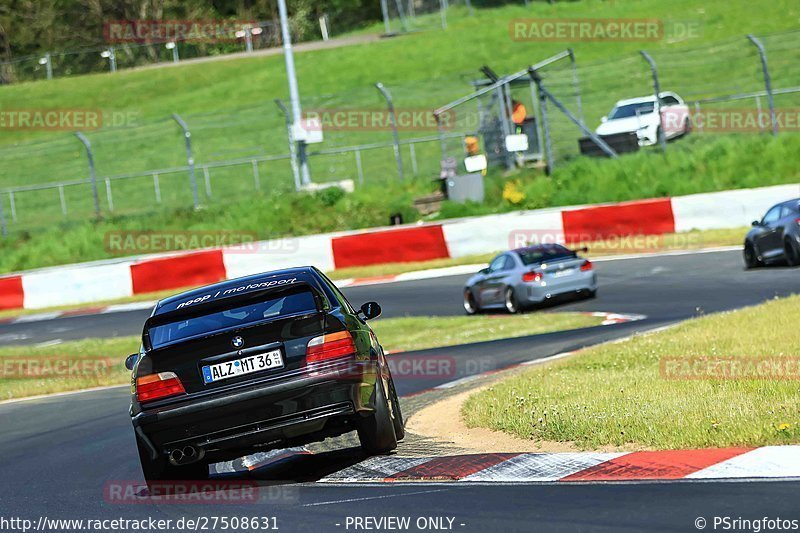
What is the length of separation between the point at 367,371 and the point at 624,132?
24.6m

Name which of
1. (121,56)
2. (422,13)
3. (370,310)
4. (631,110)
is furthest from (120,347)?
(121,56)

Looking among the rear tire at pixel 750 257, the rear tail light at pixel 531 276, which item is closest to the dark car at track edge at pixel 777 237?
the rear tire at pixel 750 257

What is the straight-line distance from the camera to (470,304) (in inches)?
872

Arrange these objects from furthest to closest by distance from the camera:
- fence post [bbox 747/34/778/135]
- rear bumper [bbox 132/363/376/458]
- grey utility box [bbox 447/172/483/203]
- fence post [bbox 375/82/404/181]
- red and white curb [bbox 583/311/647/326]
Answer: grey utility box [bbox 447/172/483/203] < fence post [bbox 375/82/404/181] < fence post [bbox 747/34/778/135] < red and white curb [bbox 583/311/647/326] < rear bumper [bbox 132/363/376/458]

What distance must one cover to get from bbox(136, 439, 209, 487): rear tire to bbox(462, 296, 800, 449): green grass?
2374 mm

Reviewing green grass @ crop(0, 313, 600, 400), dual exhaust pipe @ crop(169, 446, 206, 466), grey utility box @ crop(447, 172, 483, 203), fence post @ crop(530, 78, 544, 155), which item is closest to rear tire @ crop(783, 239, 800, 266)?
green grass @ crop(0, 313, 600, 400)

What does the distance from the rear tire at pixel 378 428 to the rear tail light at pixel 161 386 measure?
1.28m

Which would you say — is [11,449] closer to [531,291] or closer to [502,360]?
[502,360]

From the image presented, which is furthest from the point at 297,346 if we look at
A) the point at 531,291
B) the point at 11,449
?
the point at 531,291

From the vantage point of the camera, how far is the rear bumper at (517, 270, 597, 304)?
69.0ft

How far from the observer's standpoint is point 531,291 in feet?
69.2

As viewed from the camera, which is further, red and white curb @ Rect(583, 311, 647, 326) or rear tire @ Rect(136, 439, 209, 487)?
red and white curb @ Rect(583, 311, 647, 326)

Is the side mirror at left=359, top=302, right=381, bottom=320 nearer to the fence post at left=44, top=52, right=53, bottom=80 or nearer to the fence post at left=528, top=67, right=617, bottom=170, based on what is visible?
the fence post at left=528, top=67, right=617, bottom=170

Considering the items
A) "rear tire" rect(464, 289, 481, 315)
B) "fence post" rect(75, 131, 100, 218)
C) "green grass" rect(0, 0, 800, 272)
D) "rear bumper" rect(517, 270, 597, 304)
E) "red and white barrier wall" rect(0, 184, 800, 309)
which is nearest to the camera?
"rear bumper" rect(517, 270, 597, 304)
